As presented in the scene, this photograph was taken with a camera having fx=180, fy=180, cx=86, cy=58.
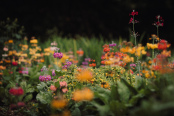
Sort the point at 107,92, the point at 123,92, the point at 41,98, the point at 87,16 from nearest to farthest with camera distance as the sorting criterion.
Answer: the point at 123,92, the point at 107,92, the point at 41,98, the point at 87,16

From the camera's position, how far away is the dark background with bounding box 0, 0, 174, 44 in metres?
7.17

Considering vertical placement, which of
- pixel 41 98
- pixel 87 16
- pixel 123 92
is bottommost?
pixel 41 98

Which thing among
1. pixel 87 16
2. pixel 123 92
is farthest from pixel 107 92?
pixel 87 16

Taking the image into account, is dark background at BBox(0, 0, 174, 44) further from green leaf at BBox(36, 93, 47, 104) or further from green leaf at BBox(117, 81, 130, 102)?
green leaf at BBox(117, 81, 130, 102)

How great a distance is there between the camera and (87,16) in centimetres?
848

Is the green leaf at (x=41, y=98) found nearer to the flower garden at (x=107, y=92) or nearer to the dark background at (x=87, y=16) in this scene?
the flower garden at (x=107, y=92)

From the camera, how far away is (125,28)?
8.09 metres

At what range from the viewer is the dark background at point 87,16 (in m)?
7.17

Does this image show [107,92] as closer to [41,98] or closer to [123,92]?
[123,92]

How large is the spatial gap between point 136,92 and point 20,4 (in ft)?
22.5

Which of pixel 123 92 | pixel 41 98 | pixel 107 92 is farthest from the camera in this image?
pixel 41 98

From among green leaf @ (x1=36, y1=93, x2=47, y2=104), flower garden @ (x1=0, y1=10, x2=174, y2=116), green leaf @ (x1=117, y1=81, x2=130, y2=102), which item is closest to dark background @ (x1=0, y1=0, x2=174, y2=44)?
flower garden @ (x1=0, y1=10, x2=174, y2=116)

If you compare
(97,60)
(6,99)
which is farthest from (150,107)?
(97,60)

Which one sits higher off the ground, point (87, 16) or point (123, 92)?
point (87, 16)
